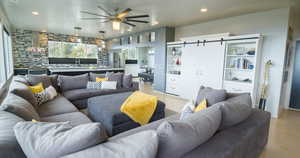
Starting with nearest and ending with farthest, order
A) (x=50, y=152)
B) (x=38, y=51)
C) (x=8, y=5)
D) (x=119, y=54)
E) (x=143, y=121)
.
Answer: (x=50, y=152)
(x=143, y=121)
(x=8, y=5)
(x=38, y=51)
(x=119, y=54)

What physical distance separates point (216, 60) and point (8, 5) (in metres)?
5.73

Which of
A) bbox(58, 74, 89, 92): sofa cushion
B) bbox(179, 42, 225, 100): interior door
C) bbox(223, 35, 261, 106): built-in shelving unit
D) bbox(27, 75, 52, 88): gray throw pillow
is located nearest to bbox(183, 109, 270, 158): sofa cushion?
bbox(223, 35, 261, 106): built-in shelving unit

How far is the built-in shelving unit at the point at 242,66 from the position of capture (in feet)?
12.9

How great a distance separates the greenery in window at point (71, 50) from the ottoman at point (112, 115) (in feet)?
23.3

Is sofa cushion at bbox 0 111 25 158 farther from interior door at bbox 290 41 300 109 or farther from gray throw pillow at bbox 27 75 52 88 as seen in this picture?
interior door at bbox 290 41 300 109

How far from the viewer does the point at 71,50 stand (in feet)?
30.5

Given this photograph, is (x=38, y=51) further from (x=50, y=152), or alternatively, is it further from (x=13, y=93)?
(x=50, y=152)

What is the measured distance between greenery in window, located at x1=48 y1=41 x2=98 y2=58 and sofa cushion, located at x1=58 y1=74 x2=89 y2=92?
216 inches

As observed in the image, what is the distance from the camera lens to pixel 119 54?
9.54 m

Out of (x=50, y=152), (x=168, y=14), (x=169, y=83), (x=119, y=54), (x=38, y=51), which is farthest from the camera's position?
(x=119, y=54)

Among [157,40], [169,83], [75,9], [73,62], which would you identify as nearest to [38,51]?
[73,62]

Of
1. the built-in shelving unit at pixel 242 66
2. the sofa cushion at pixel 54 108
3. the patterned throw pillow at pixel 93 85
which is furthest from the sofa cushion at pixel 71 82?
the built-in shelving unit at pixel 242 66

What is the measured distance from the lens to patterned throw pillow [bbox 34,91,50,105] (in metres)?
2.89

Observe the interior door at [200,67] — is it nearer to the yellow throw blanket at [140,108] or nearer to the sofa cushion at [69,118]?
the yellow throw blanket at [140,108]
